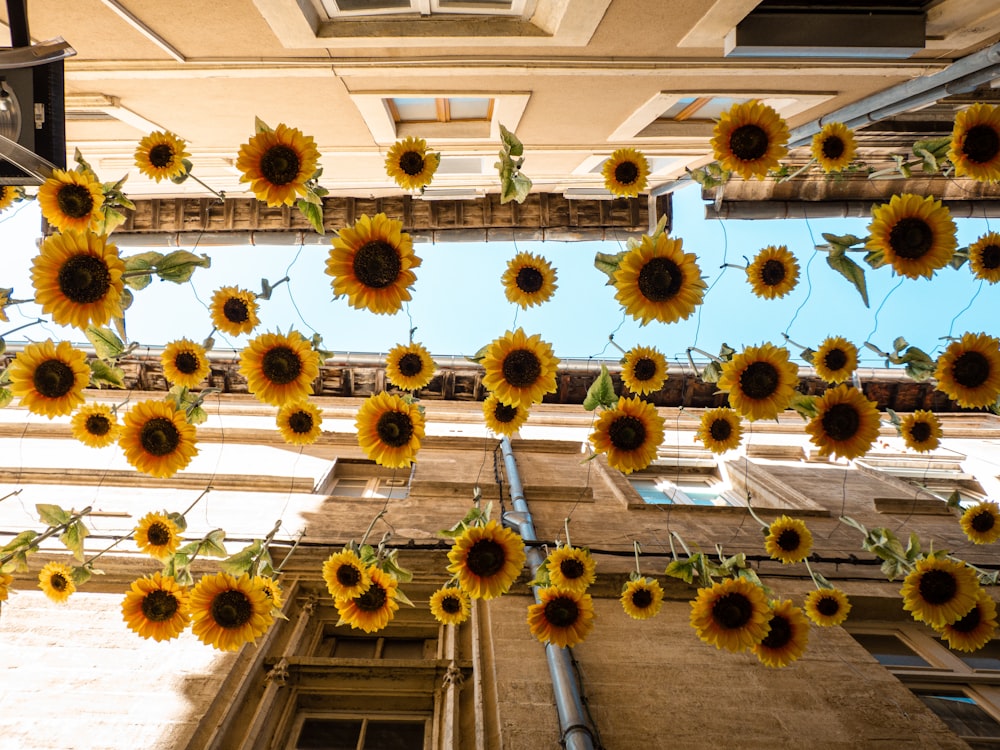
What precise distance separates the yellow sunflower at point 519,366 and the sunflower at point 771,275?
1.29m

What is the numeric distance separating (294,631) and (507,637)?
1.96m

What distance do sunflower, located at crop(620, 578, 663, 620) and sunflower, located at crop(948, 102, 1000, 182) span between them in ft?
8.43

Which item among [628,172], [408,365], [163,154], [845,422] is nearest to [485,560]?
[408,365]

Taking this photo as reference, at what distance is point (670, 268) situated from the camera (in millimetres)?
2078

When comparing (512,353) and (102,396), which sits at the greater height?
(512,353)

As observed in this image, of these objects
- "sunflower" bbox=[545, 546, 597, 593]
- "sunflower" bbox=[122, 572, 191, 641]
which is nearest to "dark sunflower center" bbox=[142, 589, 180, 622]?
"sunflower" bbox=[122, 572, 191, 641]

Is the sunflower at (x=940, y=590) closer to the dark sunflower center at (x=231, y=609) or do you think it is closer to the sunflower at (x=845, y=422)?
the sunflower at (x=845, y=422)

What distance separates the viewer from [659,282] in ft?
6.81

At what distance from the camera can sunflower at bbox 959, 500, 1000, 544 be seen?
9.73 ft

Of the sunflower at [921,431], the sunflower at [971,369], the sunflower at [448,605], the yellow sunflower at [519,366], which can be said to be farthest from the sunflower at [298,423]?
the sunflower at [921,431]

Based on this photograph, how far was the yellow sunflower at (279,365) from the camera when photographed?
2.39m

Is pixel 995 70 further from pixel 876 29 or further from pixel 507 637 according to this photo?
pixel 507 637

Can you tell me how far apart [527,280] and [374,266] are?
810mm

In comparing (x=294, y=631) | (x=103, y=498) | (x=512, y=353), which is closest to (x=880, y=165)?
(x=512, y=353)
